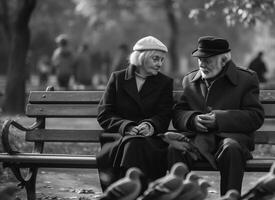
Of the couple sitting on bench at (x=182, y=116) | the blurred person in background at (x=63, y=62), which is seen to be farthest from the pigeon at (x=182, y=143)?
the blurred person in background at (x=63, y=62)

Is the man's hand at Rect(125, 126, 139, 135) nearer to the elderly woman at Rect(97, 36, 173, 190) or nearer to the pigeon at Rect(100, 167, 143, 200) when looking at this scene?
the elderly woman at Rect(97, 36, 173, 190)

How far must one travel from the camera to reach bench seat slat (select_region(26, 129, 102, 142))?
7.17 m

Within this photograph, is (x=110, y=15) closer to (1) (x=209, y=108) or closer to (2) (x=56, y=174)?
(2) (x=56, y=174)

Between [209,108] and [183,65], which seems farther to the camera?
[183,65]

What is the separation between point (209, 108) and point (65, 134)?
1511 mm

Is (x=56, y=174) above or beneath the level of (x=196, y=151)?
beneath

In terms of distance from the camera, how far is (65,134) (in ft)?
23.7

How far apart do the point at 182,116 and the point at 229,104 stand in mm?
419

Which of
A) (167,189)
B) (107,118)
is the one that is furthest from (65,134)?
(167,189)

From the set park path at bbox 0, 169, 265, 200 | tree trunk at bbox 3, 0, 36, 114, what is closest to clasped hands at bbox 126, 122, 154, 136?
park path at bbox 0, 169, 265, 200

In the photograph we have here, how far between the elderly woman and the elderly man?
0.17 meters

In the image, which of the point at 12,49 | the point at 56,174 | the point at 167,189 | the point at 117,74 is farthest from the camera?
the point at 12,49

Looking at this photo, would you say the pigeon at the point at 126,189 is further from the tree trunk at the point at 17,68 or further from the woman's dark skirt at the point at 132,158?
the tree trunk at the point at 17,68

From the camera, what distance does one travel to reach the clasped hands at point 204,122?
251 inches
